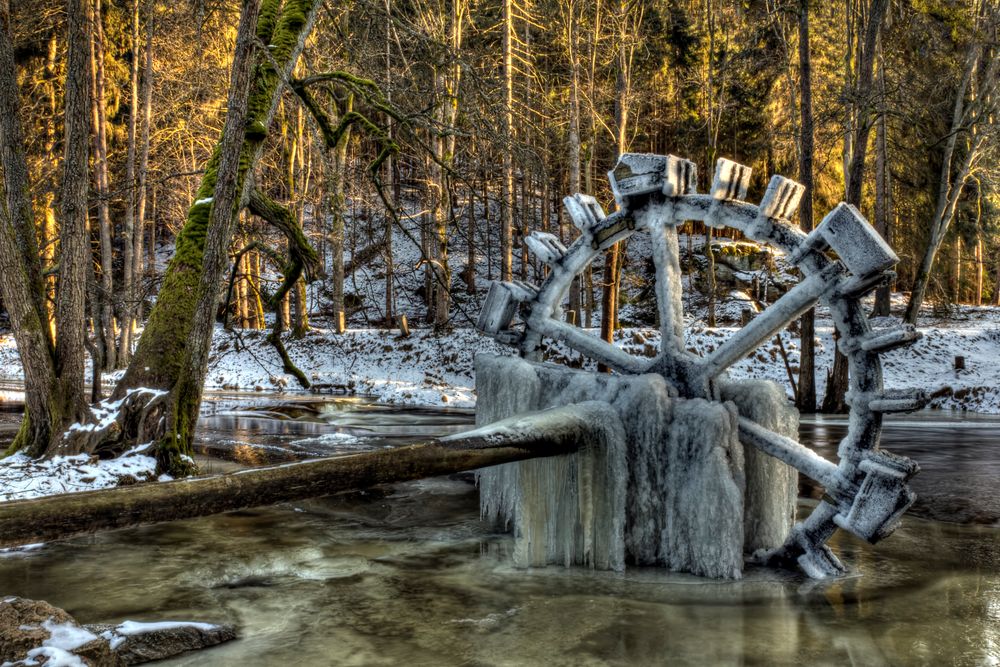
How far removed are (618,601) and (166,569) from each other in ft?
10.4

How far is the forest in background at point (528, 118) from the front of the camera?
13.8 metres

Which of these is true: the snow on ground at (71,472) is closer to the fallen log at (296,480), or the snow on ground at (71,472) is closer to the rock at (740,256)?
the fallen log at (296,480)

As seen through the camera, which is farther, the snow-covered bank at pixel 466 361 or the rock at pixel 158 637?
the snow-covered bank at pixel 466 361

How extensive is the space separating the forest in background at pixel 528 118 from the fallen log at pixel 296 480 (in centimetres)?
421

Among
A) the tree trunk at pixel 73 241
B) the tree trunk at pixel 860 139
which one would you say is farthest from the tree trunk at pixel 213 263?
the tree trunk at pixel 860 139

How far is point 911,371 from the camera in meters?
19.9

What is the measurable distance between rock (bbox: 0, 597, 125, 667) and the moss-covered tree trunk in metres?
3.94

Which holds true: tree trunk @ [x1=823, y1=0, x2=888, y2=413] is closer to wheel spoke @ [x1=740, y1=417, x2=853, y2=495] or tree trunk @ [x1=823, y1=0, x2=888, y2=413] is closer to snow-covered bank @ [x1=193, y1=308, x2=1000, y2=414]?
snow-covered bank @ [x1=193, y1=308, x2=1000, y2=414]

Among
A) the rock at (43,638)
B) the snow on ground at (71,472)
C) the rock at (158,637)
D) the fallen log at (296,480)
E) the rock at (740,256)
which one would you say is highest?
the rock at (740,256)

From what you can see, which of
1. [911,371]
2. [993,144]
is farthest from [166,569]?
[993,144]

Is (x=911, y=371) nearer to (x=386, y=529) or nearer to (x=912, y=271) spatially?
(x=912, y=271)

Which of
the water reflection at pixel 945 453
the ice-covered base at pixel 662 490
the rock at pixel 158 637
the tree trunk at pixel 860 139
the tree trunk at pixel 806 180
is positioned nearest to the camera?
the rock at pixel 158 637

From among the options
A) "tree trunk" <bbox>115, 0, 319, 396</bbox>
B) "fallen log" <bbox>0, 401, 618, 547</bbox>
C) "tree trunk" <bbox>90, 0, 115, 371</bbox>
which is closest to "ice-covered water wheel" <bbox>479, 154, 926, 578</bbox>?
"fallen log" <bbox>0, 401, 618, 547</bbox>

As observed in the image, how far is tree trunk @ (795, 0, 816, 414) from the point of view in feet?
50.7
